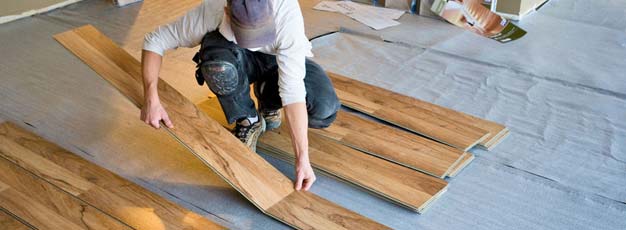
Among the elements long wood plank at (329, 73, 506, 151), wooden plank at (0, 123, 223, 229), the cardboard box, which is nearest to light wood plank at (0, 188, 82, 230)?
wooden plank at (0, 123, 223, 229)

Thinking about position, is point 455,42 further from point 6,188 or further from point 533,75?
point 6,188

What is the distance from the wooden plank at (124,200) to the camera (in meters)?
1.97

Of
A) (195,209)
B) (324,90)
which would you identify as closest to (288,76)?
Result: (324,90)

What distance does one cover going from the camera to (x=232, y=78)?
2.17 metres

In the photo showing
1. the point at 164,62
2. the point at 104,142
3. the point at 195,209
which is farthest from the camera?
the point at 164,62

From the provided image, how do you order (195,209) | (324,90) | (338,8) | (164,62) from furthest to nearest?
(338,8) → (164,62) → (324,90) → (195,209)

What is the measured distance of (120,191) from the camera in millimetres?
2125

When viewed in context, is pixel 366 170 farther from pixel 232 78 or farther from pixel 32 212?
pixel 32 212

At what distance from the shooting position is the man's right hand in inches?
81.1

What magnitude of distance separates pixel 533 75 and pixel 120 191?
2097 millimetres

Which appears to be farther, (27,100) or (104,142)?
(27,100)

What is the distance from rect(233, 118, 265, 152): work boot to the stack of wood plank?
7 cm

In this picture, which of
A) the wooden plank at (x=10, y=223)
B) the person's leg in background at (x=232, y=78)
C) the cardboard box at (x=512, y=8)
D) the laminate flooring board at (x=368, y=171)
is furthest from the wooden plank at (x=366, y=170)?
the cardboard box at (x=512, y=8)

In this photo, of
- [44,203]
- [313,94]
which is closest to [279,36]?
[313,94]
